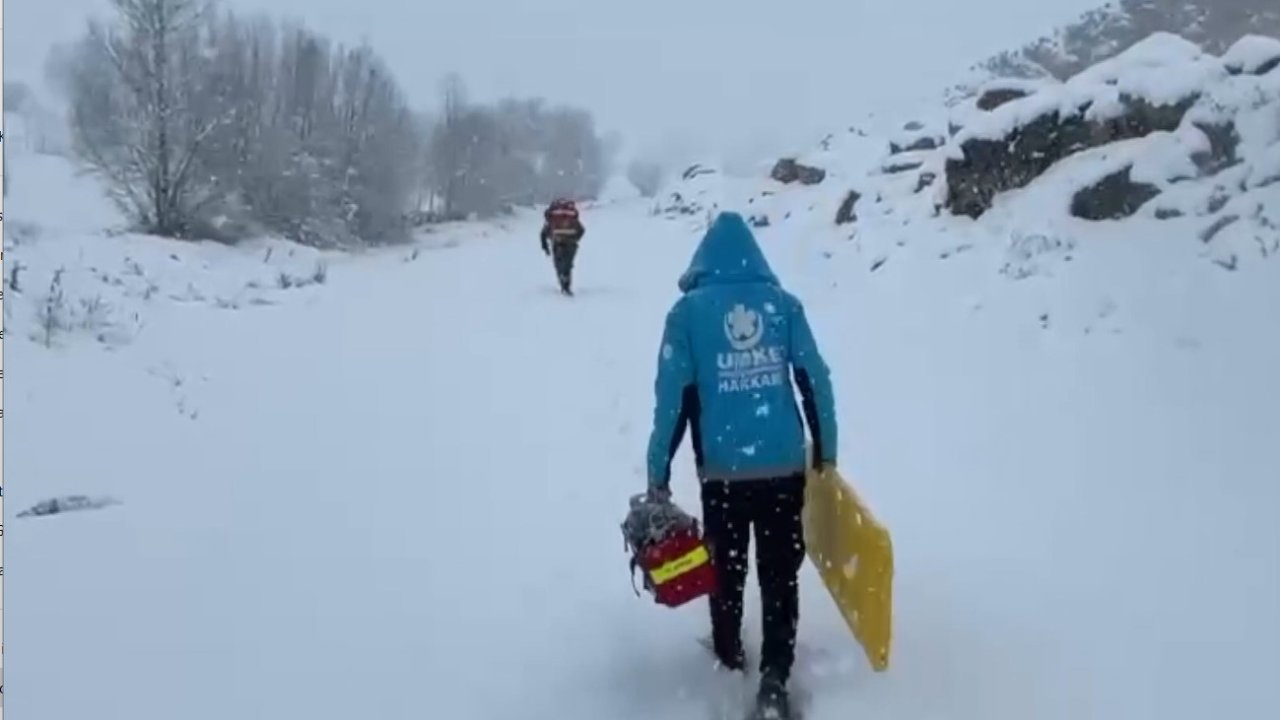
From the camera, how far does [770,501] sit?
147 inches

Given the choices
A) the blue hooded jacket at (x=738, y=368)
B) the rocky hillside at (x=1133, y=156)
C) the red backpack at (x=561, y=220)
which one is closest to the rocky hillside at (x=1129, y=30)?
the rocky hillside at (x=1133, y=156)

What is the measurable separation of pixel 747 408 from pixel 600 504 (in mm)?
2645

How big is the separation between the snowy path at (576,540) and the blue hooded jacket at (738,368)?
0.99 metres

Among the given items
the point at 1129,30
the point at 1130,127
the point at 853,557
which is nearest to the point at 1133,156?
the point at 1130,127

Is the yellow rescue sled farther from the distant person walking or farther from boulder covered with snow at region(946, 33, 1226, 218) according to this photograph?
the distant person walking

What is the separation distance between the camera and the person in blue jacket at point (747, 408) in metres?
3.71

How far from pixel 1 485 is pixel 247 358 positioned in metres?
5.25

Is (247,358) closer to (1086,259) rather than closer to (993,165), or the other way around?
(1086,259)

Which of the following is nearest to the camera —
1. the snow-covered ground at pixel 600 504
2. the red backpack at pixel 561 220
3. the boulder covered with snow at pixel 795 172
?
the snow-covered ground at pixel 600 504

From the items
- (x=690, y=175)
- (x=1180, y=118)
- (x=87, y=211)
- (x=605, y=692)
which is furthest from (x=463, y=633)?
(x=690, y=175)

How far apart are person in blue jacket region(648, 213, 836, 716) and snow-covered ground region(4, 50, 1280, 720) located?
55 cm

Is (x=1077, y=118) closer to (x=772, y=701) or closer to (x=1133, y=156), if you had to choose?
(x=1133, y=156)

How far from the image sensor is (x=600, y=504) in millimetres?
6184

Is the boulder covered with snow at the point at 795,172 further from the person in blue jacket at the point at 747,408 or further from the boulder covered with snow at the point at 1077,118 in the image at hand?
the person in blue jacket at the point at 747,408
